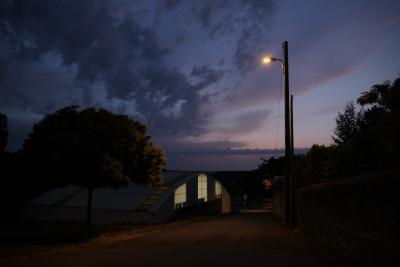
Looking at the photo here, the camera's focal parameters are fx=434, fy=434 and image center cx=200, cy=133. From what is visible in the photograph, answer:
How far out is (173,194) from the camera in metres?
41.5

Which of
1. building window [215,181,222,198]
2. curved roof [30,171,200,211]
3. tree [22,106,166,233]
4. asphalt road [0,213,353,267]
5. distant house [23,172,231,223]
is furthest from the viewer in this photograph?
building window [215,181,222,198]

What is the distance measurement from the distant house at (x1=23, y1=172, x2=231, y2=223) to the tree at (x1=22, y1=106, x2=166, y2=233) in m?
16.5

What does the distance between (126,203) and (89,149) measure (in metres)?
19.9

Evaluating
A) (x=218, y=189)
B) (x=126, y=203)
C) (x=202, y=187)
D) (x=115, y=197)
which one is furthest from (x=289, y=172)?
(x=218, y=189)

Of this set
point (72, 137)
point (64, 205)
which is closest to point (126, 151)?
point (72, 137)

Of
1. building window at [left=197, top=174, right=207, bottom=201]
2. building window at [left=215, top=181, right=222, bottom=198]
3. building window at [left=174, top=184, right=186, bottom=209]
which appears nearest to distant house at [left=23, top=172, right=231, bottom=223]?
building window at [left=174, top=184, right=186, bottom=209]

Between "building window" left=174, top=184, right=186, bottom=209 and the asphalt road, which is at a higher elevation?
"building window" left=174, top=184, right=186, bottom=209

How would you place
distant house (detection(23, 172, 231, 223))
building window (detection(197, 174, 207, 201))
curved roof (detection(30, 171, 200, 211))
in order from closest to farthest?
distant house (detection(23, 172, 231, 223)), curved roof (detection(30, 171, 200, 211)), building window (detection(197, 174, 207, 201))

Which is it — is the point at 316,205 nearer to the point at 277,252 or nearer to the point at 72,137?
the point at 277,252

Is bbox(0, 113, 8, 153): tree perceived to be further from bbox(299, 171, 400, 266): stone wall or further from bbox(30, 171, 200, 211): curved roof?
bbox(299, 171, 400, 266): stone wall

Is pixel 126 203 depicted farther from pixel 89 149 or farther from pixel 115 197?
pixel 89 149

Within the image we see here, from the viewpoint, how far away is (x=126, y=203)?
3912cm

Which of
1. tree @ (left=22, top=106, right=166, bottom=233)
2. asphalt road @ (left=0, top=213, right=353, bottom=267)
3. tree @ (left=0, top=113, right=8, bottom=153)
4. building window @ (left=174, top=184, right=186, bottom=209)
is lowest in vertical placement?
asphalt road @ (left=0, top=213, right=353, bottom=267)

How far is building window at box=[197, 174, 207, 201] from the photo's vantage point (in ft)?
171
